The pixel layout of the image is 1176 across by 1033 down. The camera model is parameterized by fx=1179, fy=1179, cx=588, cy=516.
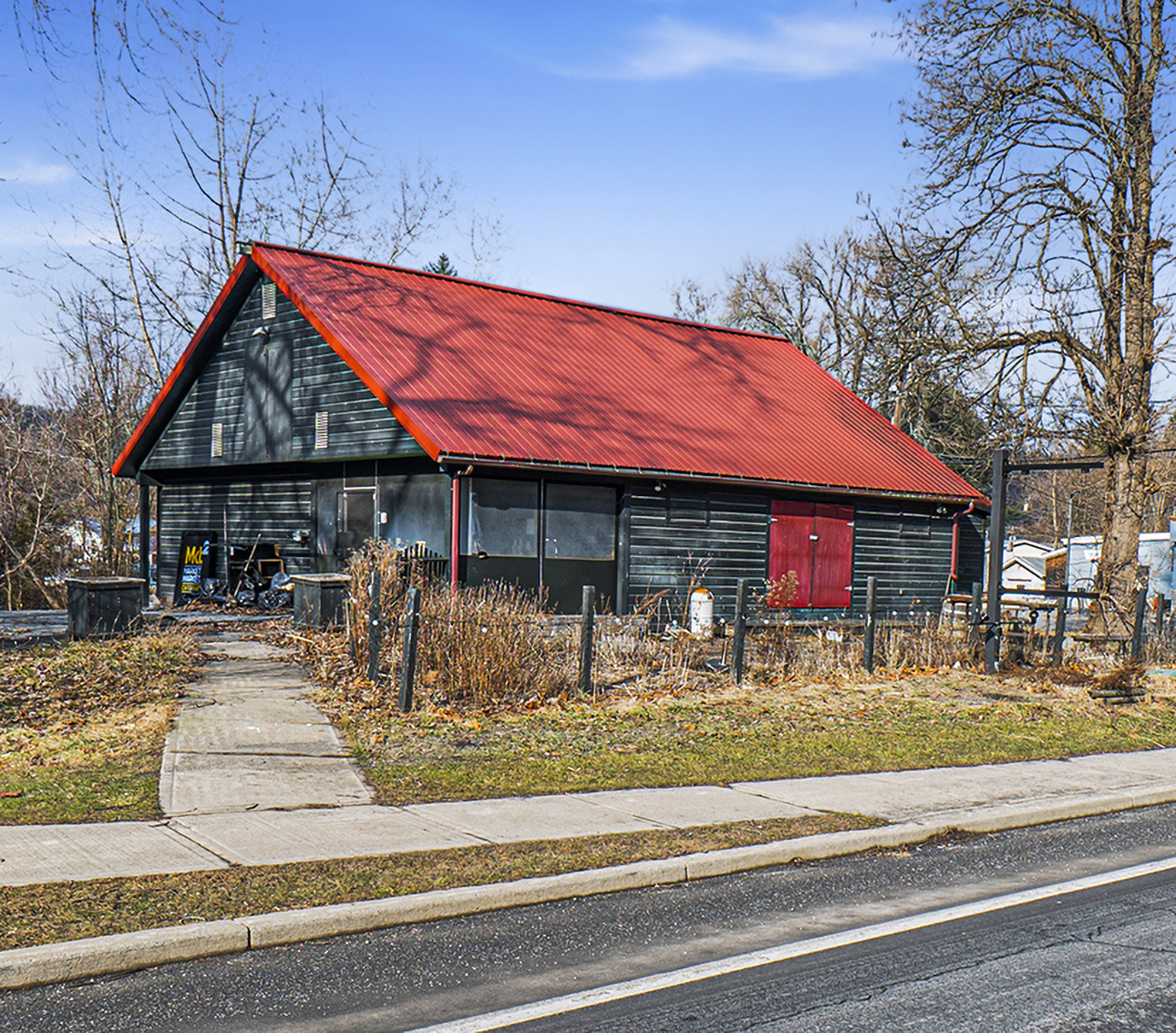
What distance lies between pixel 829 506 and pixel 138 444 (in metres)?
16.7

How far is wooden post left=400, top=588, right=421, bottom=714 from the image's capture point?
38.9 ft

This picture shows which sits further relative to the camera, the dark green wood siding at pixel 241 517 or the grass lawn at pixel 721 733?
the dark green wood siding at pixel 241 517

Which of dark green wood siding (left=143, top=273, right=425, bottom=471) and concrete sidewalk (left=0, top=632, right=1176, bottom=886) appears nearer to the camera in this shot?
concrete sidewalk (left=0, top=632, right=1176, bottom=886)

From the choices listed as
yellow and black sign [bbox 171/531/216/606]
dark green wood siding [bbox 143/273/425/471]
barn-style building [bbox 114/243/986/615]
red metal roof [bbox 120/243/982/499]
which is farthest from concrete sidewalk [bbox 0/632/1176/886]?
yellow and black sign [bbox 171/531/216/606]

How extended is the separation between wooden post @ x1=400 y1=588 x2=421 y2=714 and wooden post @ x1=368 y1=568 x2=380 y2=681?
842 mm

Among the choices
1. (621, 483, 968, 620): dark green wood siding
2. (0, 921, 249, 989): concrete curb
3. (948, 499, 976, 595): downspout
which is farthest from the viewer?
(948, 499, 976, 595): downspout

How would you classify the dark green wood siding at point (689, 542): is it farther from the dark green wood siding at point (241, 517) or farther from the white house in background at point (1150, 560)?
the white house in background at point (1150, 560)

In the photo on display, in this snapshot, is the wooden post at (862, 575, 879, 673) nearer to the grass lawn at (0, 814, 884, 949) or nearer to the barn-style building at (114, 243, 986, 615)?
the barn-style building at (114, 243, 986, 615)

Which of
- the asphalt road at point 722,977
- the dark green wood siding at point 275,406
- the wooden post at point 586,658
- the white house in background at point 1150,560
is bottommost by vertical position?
the asphalt road at point 722,977

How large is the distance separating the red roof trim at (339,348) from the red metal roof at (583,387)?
0.14ft

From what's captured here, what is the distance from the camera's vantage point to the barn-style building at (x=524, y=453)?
2192 cm

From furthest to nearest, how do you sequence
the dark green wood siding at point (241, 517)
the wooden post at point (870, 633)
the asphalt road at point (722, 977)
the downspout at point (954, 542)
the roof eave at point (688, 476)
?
the downspout at point (954, 542) → the dark green wood siding at point (241, 517) → the roof eave at point (688, 476) → the wooden post at point (870, 633) → the asphalt road at point (722, 977)

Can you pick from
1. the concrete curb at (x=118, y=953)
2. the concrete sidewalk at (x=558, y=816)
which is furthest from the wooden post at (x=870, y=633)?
the concrete curb at (x=118, y=953)

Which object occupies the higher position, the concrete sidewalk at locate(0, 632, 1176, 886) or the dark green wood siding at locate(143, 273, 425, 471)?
the dark green wood siding at locate(143, 273, 425, 471)
